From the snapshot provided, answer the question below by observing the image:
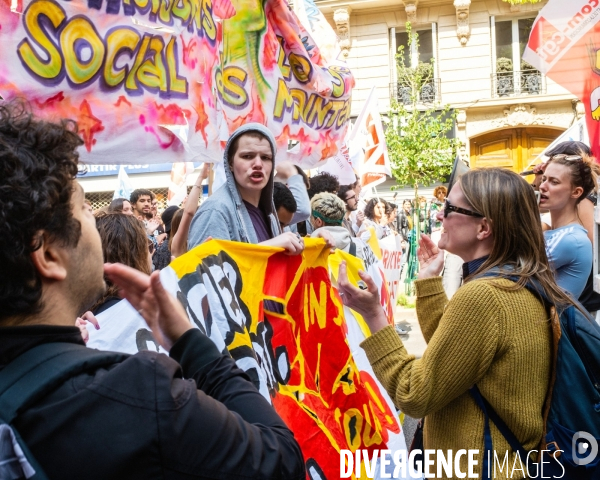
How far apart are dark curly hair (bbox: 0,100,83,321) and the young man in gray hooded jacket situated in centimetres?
180

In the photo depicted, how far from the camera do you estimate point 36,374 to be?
3.25ft

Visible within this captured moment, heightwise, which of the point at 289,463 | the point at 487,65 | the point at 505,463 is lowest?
the point at 505,463

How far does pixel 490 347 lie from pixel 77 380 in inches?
49.9

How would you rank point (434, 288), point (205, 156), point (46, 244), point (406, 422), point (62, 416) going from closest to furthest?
point (62, 416)
point (46, 244)
point (434, 288)
point (205, 156)
point (406, 422)

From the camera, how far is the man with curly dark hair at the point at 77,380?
0.98 m

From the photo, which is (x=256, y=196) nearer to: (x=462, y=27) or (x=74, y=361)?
(x=74, y=361)

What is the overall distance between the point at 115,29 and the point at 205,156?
79 cm

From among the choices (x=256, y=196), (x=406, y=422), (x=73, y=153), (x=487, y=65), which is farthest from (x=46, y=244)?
(x=487, y=65)

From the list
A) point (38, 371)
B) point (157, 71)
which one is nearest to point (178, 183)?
point (157, 71)

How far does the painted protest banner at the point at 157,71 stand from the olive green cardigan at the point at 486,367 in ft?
5.49

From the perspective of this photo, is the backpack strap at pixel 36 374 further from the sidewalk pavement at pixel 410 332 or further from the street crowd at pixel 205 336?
the sidewalk pavement at pixel 410 332

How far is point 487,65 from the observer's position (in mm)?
22484

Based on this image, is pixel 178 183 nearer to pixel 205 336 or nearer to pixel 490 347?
pixel 490 347

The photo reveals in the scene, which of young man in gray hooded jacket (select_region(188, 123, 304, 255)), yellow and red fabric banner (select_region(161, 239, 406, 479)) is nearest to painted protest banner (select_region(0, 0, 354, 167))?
young man in gray hooded jacket (select_region(188, 123, 304, 255))
